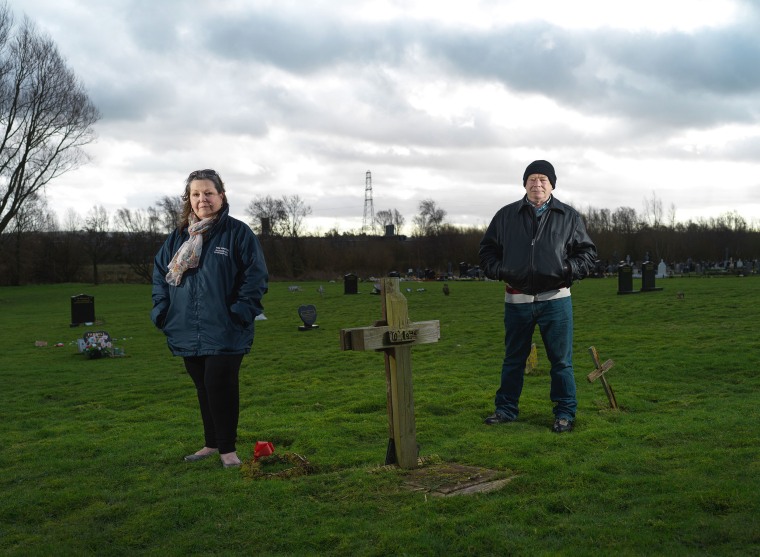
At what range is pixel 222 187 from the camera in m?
5.71

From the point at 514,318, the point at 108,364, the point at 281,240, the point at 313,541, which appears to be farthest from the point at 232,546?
the point at 281,240

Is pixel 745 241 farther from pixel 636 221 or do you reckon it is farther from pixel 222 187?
pixel 222 187

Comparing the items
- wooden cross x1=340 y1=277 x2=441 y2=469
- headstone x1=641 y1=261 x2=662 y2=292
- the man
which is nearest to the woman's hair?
wooden cross x1=340 y1=277 x2=441 y2=469

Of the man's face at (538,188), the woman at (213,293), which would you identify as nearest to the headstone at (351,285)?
the man's face at (538,188)

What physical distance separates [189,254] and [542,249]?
295 cm

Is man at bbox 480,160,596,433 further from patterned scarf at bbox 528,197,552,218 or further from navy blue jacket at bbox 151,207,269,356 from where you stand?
navy blue jacket at bbox 151,207,269,356

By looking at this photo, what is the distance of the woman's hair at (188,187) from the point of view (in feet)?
18.4

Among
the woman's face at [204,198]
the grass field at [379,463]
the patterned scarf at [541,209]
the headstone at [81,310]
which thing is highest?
the woman's face at [204,198]

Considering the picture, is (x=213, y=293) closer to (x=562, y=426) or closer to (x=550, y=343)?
(x=550, y=343)

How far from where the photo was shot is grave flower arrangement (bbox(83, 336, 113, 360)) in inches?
611

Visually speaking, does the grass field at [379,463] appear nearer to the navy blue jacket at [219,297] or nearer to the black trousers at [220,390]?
the black trousers at [220,390]

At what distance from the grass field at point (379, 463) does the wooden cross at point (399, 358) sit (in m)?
0.22

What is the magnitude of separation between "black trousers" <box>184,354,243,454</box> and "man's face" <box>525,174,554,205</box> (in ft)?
9.46

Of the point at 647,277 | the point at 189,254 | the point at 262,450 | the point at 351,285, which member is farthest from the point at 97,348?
the point at 647,277
